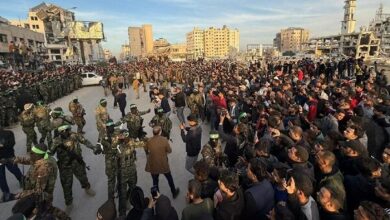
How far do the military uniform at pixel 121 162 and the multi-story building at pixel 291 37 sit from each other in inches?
7277

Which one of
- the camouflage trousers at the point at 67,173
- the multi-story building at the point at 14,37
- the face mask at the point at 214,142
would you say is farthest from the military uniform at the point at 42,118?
the multi-story building at the point at 14,37

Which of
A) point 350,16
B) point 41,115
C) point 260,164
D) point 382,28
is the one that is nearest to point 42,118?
point 41,115

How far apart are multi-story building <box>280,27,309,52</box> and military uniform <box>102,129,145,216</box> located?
185 metres

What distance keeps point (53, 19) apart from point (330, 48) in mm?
85257

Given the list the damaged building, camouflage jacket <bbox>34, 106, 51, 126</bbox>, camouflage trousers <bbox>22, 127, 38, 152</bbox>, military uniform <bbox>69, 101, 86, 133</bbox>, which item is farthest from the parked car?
the damaged building

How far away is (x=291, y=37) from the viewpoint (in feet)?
591

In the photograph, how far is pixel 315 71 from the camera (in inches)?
709

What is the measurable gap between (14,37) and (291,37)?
168469mm

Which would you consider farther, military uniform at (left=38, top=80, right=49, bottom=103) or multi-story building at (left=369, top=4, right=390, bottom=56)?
multi-story building at (left=369, top=4, right=390, bottom=56)

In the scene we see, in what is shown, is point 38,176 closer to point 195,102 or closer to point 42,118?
point 42,118

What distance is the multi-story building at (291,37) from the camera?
178 meters

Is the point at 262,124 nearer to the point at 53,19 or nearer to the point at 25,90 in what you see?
the point at 25,90

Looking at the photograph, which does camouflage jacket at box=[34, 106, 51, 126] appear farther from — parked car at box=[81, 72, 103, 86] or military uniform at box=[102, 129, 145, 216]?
parked car at box=[81, 72, 103, 86]

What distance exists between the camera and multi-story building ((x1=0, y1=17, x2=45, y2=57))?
130 feet
